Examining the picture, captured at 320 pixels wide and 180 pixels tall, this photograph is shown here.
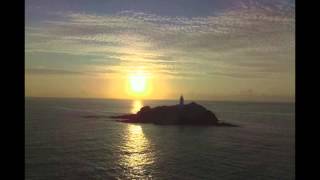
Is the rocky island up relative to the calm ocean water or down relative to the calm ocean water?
up

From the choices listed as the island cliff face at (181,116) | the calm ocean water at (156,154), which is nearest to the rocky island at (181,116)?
the island cliff face at (181,116)

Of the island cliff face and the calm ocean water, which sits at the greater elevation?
the island cliff face

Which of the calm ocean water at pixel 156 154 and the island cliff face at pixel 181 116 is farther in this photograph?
the island cliff face at pixel 181 116

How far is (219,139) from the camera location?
123ft

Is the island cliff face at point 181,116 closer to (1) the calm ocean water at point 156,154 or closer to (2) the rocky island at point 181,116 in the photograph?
(2) the rocky island at point 181,116

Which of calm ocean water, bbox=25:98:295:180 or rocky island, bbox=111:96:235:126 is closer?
calm ocean water, bbox=25:98:295:180

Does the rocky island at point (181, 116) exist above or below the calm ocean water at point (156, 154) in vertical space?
above

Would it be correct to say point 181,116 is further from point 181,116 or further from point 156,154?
point 156,154

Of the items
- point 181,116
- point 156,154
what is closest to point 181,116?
point 181,116

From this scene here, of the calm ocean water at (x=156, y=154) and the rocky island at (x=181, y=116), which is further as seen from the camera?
the rocky island at (x=181, y=116)

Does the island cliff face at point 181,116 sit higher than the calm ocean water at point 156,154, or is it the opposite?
the island cliff face at point 181,116

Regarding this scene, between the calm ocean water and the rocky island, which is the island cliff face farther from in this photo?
the calm ocean water

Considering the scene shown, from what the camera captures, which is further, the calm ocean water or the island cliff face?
the island cliff face

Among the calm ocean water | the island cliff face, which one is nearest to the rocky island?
the island cliff face
